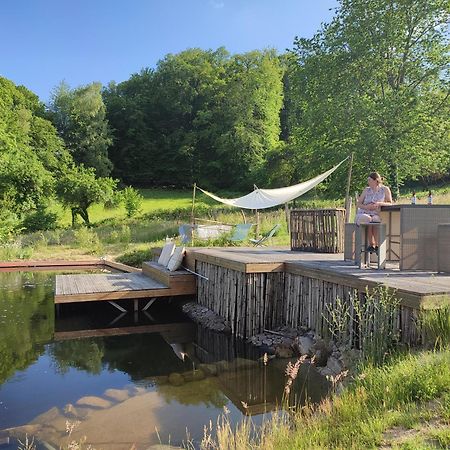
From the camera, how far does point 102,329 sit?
6844 millimetres

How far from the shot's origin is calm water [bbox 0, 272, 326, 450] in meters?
3.62

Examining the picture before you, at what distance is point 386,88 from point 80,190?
12105 mm

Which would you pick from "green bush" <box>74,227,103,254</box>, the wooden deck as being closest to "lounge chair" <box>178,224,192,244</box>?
"green bush" <box>74,227,103,254</box>

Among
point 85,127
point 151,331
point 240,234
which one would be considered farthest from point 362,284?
point 85,127

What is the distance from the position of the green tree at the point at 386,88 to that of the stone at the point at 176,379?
11.6 m

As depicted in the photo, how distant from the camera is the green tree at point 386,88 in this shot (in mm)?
14570

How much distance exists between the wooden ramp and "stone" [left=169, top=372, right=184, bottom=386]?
2633 mm

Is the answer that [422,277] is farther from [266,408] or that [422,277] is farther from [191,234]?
[191,234]

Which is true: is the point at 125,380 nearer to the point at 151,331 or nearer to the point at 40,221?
the point at 151,331

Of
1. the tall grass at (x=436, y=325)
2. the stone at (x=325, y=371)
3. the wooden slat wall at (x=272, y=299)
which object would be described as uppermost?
the tall grass at (x=436, y=325)

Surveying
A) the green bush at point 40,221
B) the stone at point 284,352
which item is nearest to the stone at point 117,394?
the stone at point 284,352

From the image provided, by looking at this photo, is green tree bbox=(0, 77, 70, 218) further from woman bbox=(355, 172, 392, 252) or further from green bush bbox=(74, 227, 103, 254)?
woman bbox=(355, 172, 392, 252)

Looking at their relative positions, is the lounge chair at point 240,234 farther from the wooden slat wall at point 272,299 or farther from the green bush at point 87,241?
the green bush at point 87,241

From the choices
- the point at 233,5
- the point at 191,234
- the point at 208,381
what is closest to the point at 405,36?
the point at 233,5
